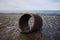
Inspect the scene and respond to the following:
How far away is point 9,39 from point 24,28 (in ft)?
3.73

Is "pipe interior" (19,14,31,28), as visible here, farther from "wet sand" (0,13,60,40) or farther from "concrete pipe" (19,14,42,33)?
"wet sand" (0,13,60,40)

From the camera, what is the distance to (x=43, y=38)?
398 centimetres

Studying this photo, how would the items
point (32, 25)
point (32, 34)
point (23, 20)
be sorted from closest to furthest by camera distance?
point (32, 34) < point (32, 25) < point (23, 20)

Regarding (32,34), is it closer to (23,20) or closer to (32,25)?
(32,25)

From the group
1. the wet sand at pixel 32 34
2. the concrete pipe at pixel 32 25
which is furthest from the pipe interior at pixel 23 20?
the wet sand at pixel 32 34

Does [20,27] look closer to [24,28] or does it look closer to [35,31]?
[24,28]

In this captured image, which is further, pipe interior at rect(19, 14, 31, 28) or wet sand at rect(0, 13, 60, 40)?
pipe interior at rect(19, 14, 31, 28)

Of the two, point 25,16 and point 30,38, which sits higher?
point 25,16

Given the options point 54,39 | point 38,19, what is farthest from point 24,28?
point 54,39

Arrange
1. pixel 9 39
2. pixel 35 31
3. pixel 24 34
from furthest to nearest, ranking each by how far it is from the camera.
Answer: pixel 35 31 < pixel 24 34 < pixel 9 39

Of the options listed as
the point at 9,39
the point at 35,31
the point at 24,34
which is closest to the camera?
the point at 9,39

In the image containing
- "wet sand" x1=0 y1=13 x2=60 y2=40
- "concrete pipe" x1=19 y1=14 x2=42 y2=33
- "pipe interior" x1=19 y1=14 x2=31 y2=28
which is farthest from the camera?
"pipe interior" x1=19 y1=14 x2=31 y2=28

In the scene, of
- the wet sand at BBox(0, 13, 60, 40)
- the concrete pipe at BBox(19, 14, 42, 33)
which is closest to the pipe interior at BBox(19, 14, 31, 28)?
the concrete pipe at BBox(19, 14, 42, 33)

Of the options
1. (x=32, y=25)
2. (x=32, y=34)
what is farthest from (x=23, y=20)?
(x=32, y=34)
